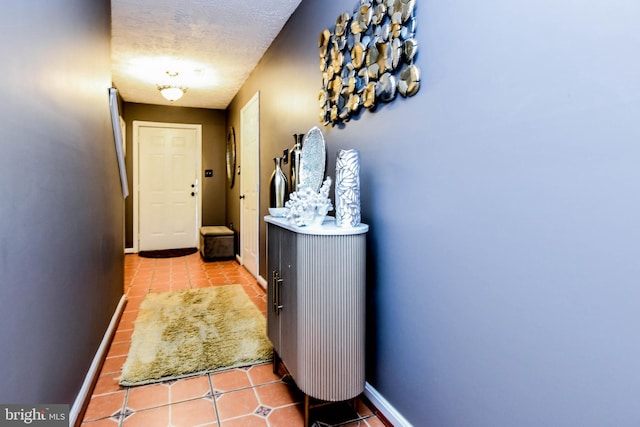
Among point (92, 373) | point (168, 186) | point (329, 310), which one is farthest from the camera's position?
point (168, 186)

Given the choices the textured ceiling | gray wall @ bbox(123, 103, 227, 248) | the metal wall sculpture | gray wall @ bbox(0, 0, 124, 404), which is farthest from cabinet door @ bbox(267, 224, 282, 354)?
gray wall @ bbox(123, 103, 227, 248)

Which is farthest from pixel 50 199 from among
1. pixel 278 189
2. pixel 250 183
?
pixel 250 183

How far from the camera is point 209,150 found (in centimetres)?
609

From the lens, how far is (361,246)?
158 cm

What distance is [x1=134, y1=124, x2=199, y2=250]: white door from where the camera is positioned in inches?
230

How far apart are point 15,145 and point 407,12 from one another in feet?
4.68

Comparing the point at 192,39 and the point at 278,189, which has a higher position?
the point at 192,39

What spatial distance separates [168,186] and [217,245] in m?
1.68

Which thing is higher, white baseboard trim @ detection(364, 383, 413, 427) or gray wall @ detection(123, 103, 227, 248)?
gray wall @ detection(123, 103, 227, 248)

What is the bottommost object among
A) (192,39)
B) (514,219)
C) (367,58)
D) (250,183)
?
(514,219)

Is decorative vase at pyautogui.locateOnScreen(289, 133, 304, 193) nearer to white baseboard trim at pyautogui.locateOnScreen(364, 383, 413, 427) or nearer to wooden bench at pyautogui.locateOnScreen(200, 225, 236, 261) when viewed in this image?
white baseboard trim at pyautogui.locateOnScreen(364, 383, 413, 427)

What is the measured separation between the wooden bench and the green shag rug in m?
1.65

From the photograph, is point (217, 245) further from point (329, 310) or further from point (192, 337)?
point (329, 310)

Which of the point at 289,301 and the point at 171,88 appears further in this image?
the point at 171,88
